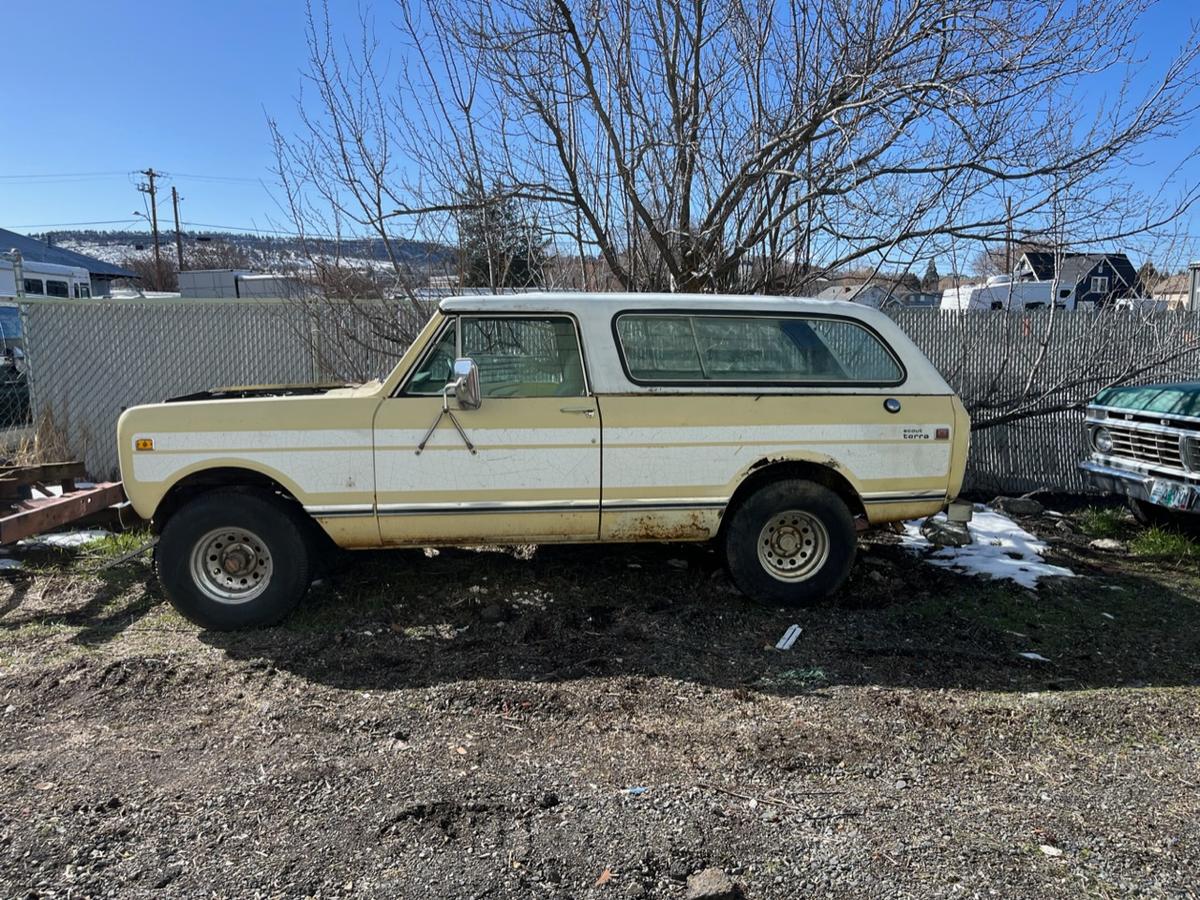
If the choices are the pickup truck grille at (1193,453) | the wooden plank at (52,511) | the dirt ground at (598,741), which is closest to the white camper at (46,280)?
the wooden plank at (52,511)

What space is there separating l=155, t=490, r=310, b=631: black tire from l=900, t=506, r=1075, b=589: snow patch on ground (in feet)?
13.4

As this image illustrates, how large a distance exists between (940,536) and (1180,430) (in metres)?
2.42

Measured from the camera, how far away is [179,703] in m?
3.92

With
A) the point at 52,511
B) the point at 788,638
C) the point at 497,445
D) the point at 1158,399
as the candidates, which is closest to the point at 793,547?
the point at 788,638

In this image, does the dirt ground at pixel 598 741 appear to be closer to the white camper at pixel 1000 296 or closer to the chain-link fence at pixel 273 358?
the chain-link fence at pixel 273 358

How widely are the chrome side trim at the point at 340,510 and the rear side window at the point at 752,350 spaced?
1.75 metres

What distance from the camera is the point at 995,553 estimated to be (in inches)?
255

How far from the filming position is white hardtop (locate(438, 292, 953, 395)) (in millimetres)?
4809

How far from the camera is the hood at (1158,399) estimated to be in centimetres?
612

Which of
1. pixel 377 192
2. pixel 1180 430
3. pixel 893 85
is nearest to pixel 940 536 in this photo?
pixel 1180 430

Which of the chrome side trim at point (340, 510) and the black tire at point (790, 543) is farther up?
the chrome side trim at point (340, 510)

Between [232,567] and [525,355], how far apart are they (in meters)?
2.10

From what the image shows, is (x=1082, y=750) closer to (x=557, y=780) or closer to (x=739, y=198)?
(x=557, y=780)

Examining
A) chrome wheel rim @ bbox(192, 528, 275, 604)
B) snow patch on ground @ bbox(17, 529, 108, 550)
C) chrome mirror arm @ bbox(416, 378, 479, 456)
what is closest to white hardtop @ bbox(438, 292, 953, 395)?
chrome mirror arm @ bbox(416, 378, 479, 456)
